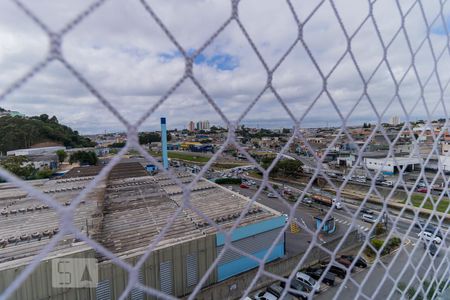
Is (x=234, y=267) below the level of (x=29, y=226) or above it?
below

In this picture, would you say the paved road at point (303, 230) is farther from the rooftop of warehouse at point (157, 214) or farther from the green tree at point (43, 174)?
the green tree at point (43, 174)

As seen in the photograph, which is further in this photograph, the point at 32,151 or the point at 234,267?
the point at 32,151

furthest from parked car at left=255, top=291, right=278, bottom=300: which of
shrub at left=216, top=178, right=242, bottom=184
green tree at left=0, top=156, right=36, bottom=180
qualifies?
green tree at left=0, top=156, right=36, bottom=180

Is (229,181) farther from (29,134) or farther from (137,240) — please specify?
(29,134)

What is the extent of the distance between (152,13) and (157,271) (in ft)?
7.42

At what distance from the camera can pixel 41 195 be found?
0.75 ft

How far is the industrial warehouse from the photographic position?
1.84 metres

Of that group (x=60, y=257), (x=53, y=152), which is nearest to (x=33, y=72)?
(x=60, y=257)

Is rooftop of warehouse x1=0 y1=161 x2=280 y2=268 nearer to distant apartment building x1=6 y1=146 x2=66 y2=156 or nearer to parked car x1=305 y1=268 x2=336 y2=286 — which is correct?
parked car x1=305 y1=268 x2=336 y2=286

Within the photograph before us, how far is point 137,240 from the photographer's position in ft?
7.08

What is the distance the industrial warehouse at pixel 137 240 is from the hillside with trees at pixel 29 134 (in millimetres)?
6960

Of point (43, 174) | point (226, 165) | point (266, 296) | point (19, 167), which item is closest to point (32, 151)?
point (19, 167)

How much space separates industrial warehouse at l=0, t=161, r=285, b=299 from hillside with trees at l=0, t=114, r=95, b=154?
696 centimetres

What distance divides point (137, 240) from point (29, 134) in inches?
452
